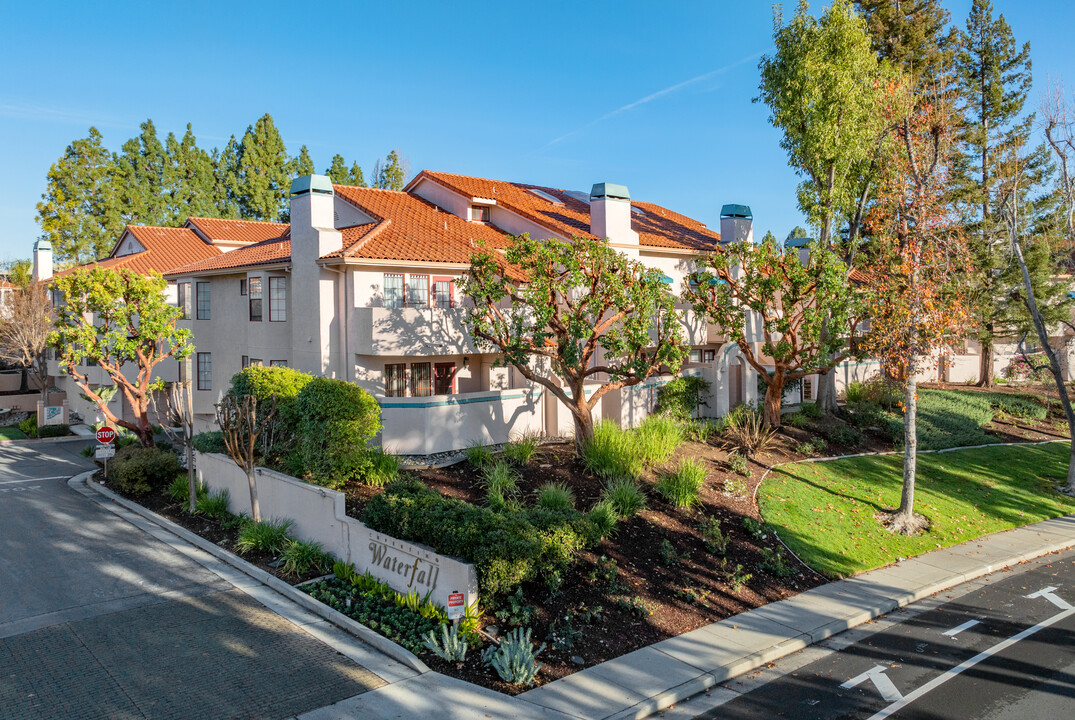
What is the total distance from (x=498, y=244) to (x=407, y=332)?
616cm

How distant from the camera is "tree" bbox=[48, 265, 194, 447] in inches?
770

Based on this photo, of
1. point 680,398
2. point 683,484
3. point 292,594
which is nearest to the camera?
point 292,594

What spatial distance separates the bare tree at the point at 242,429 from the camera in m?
15.1

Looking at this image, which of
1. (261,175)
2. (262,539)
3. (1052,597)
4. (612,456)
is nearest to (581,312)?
(612,456)

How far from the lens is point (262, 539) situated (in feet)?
47.1

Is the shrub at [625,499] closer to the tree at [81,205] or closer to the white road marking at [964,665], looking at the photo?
the white road marking at [964,665]

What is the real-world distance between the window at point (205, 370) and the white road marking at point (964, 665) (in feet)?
82.4

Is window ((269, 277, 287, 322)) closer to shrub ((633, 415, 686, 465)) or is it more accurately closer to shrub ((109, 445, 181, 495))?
shrub ((109, 445, 181, 495))

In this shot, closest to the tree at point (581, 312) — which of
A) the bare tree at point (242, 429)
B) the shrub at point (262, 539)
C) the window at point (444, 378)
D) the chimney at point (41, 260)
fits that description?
the window at point (444, 378)

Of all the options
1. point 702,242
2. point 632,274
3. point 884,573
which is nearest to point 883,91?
point 702,242

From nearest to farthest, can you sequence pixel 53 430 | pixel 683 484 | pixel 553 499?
pixel 553 499 < pixel 683 484 < pixel 53 430

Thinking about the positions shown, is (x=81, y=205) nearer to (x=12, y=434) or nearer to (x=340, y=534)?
(x=12, y=434)

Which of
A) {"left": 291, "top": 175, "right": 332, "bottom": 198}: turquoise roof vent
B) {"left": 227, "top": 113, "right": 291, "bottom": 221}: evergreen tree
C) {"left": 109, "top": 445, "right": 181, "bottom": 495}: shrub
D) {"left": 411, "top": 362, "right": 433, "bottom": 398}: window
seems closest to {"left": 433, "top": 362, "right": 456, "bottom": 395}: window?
{"left": 411, "top": 362, "right": 433, "bottom": 398}: window

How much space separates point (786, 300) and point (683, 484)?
338 inches
